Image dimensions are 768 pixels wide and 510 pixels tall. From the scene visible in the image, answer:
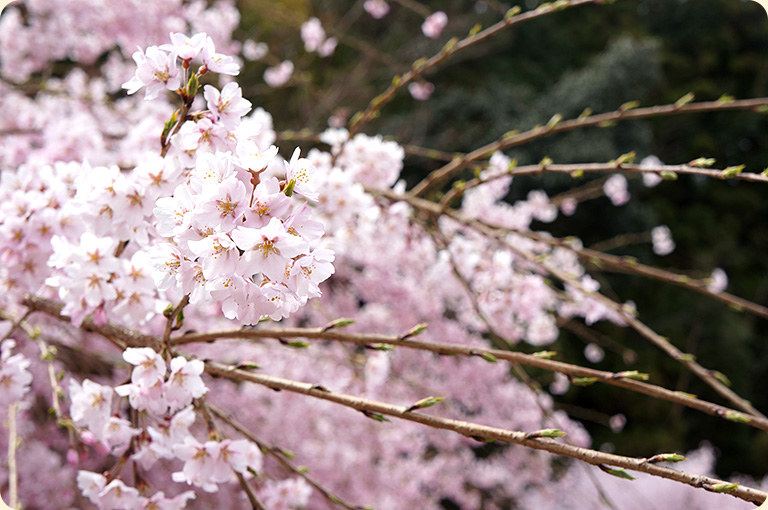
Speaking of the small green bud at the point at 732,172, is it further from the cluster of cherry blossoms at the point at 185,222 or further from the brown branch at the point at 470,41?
the cluster of cherry blossoms at the point at 185,222

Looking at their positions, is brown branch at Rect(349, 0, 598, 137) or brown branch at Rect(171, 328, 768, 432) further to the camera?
brown branch at Rect(349, 0, 598, 137)

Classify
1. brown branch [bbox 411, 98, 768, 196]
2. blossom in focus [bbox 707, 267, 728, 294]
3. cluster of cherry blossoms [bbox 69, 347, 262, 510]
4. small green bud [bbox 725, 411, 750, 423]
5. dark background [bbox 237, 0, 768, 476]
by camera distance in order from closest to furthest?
small green bud [bbox 725, 411, 750, 423], cluster of cherry blossoms [bbox 69, 347, 262, 510], brown branch [bbox 411, 98, 768, 196], blossom in focus [bbox 707, 267, 728, 294], dark background [bbox 237, 0, 768, 476]

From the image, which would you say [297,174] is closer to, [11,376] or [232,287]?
[232,287]

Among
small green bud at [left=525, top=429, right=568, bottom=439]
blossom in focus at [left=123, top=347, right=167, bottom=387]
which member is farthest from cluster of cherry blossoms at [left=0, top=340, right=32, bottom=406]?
small green bud at [left=525, top=429, right=568, bottom=439]

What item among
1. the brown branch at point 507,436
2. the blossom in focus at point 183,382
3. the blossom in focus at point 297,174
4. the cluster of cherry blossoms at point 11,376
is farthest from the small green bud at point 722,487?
the cluster of cherry blossoms at point 11,376

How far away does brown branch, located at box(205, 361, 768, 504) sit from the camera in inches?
21.9

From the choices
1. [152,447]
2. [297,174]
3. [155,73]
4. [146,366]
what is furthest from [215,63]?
[152,447]

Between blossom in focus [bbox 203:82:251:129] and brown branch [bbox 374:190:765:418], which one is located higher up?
blossom in focus [bbox 203:82:251:129]

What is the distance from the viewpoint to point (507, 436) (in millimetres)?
607

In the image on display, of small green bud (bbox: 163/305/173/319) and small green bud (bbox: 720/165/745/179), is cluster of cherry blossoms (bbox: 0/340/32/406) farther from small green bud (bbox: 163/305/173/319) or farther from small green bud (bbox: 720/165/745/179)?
small green bud (bbox: 720/165/745/179)

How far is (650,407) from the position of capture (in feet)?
19.7

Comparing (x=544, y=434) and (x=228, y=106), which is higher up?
(x=228, y=106)

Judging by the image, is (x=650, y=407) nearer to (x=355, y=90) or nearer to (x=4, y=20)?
(x=355, y=90)

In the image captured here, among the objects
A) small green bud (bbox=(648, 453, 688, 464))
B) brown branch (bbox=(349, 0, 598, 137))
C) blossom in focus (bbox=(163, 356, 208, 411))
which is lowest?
blossom in focus (bbox=(163, 356, 208, 411))
